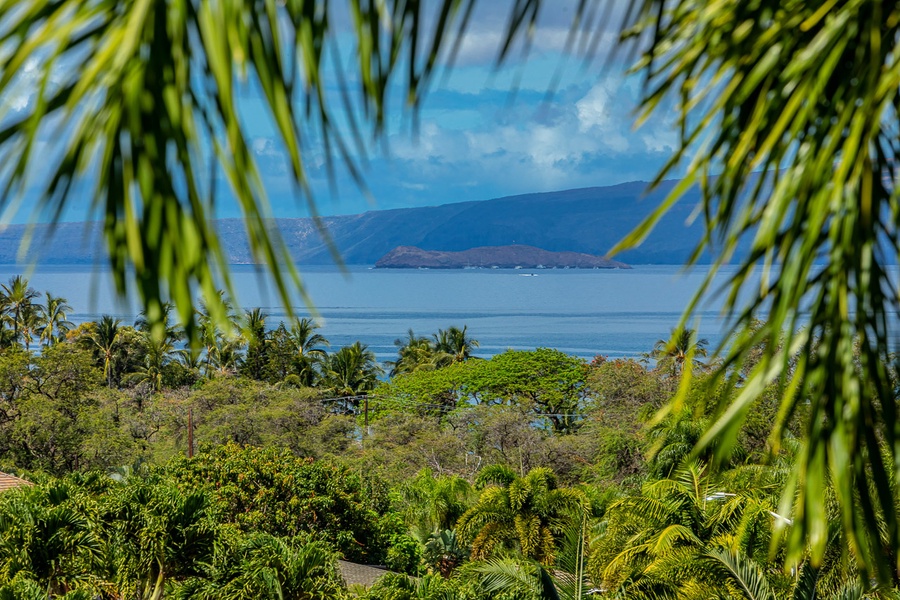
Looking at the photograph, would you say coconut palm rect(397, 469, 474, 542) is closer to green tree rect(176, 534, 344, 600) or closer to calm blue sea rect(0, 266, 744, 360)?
green tree rect(176, 534, 344, 600)

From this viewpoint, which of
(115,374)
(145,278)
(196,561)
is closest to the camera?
(145,278)

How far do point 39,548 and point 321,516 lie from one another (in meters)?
9.24

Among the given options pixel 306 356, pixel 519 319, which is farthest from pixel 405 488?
pixel 519 319

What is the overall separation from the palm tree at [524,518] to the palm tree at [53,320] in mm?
46105

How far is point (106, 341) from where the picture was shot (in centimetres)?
5453

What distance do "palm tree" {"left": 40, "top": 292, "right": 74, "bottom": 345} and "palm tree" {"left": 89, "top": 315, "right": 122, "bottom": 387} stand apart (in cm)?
493

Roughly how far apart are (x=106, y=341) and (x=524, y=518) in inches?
1638

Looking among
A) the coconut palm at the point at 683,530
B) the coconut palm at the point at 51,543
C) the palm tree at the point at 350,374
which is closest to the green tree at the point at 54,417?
the coconut palm at the point at 51,543

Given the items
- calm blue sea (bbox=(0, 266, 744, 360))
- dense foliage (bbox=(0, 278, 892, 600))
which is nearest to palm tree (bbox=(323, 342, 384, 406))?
dense foliage (bbox=(0, 278, 892, 600))

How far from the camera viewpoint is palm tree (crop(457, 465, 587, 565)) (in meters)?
19.6

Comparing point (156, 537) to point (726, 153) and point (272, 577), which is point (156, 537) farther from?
point (726, 153)

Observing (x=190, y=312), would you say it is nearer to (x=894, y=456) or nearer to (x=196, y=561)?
(x=894, y=456)

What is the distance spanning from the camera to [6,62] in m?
0.66

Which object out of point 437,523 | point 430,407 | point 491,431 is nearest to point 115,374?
point 430,407
